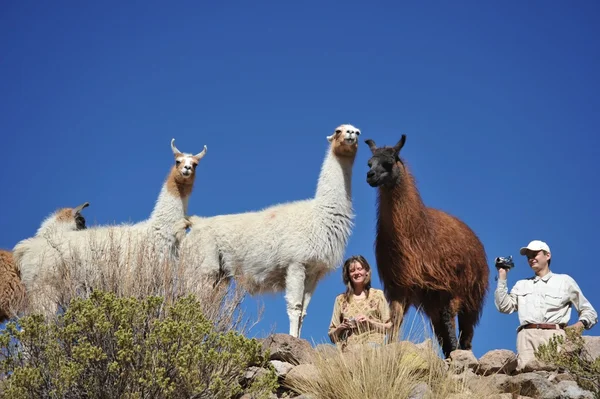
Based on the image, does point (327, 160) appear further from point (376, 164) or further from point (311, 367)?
point (311, 367)

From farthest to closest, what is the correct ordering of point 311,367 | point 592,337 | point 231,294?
point 231,294 → point 592,337 → point 311,367

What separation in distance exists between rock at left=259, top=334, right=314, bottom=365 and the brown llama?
126 cm

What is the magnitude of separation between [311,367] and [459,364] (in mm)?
1423

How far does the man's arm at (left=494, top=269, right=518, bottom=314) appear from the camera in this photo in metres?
8.53

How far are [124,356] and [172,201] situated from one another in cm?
528

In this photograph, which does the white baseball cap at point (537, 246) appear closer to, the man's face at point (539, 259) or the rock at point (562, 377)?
the man's face at point (539, 259)

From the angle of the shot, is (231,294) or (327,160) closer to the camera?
(231,294)

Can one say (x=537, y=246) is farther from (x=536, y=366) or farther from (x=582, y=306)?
(x=536, y=366)

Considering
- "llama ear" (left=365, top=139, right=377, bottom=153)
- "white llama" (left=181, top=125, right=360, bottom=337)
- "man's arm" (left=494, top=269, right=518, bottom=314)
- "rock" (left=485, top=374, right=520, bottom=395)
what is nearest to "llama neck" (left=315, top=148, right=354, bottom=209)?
"white llama" (left=181, top=125, right=360, bottom=337)

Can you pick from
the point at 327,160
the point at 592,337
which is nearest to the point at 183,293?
the point at 327,160

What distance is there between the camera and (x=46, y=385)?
7.25 meters

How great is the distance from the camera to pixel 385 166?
375 inches

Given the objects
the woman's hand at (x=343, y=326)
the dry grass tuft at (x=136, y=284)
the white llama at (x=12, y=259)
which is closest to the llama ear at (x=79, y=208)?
the white llama at (x=12, y=259)

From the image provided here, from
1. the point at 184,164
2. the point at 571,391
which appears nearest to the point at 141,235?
the point at 184,164
